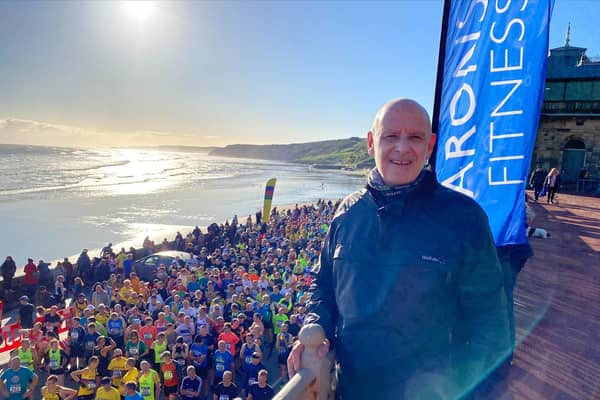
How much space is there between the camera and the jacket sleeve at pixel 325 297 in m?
2.33

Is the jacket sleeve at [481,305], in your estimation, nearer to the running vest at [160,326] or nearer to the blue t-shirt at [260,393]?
the blue t-shirt at [260,393]

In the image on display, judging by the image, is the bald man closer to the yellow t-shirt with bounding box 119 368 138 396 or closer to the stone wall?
the yellow t-shirt with bounding box 119 368 138 396

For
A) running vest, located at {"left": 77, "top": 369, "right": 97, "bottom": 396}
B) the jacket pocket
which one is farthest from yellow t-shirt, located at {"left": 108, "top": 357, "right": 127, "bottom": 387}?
the jacket pocket

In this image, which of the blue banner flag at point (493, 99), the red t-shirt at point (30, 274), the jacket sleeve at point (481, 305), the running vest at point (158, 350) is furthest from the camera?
the red t-shirt at point (30, 274)

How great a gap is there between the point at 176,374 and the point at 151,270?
846 centimetres

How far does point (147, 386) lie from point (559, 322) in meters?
6.64

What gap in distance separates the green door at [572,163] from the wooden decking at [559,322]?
44.5 ft

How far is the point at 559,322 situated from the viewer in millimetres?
6031

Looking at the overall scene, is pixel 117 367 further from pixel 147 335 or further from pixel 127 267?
pixel 127 267

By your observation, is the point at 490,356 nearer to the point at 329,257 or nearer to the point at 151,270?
the point at 329,257

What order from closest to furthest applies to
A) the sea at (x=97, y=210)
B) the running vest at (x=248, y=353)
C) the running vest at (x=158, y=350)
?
the running vest at (x=248, y=353)
the running vest at (x=158, y=350)
the sea at (x=97, y=210)

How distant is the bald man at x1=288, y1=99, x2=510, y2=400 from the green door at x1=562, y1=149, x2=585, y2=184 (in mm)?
24948

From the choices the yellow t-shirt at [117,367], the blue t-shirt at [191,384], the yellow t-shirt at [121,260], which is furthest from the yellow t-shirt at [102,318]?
the yellow t-shirt at [121,260]

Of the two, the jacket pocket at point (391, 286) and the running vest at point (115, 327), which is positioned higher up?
the jacket pocket at point (391, 286)
